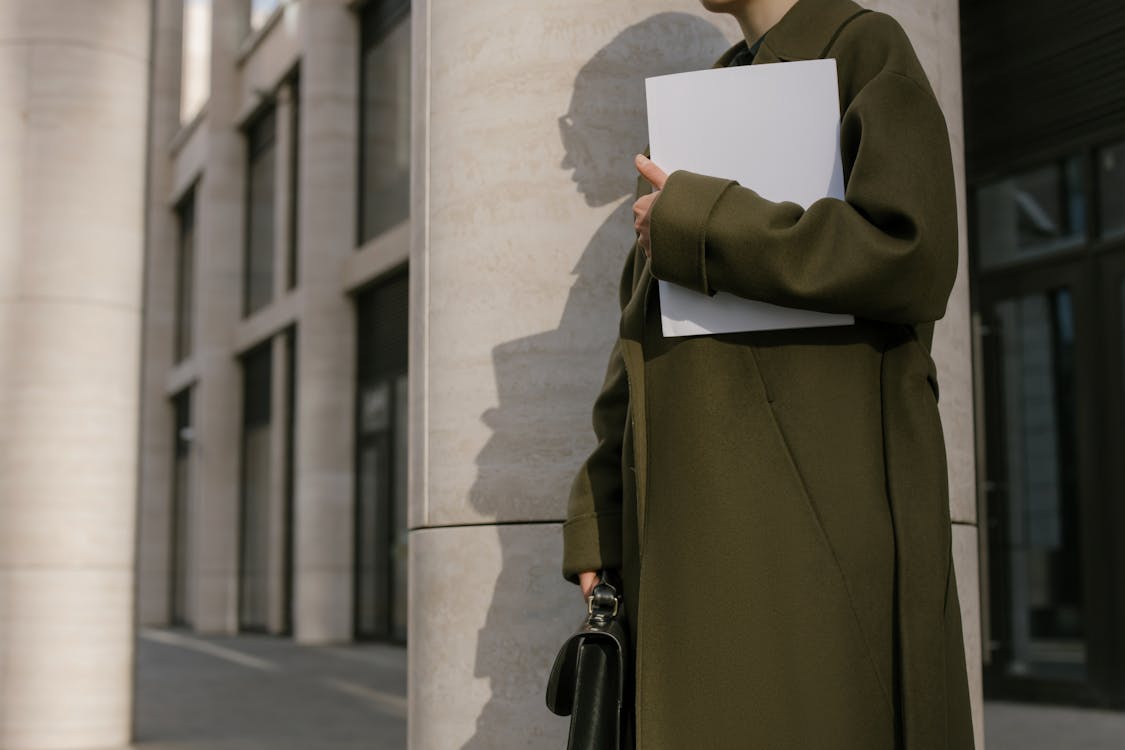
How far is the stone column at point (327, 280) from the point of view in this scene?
18156 millimetres

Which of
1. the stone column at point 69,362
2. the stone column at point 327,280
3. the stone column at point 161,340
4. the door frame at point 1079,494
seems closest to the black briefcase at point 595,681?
the stone column at point 69,362

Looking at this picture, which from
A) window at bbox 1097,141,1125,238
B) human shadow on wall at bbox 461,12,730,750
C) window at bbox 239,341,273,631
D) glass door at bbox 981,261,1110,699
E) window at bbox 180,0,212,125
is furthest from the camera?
window at bbox 180,0,212,125

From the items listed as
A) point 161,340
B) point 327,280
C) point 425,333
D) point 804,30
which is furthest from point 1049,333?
point 161,340

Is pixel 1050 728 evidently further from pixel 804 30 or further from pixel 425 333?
pixel 804 30

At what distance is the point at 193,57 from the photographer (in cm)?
2881

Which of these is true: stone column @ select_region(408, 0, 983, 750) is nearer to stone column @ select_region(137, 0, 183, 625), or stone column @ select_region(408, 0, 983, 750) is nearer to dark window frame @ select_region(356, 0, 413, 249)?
dark window frame @ select_region(356, 0, 413, 249)

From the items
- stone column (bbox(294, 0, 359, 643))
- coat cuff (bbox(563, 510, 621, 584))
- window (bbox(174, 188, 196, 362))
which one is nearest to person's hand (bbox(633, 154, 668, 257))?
coat cuff (bbox(563, 510, 621, 584))

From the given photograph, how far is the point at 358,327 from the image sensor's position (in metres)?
18.5

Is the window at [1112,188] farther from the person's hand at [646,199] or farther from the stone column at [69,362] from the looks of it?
the person's hand at [646,199]

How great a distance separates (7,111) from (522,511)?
550cm

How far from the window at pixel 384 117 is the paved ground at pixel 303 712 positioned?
233 inches

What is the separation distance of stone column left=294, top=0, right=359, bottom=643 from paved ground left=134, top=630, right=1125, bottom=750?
11.3 feet

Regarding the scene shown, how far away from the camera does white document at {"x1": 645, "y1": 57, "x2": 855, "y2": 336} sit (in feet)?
6.89

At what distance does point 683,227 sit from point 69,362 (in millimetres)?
6219
